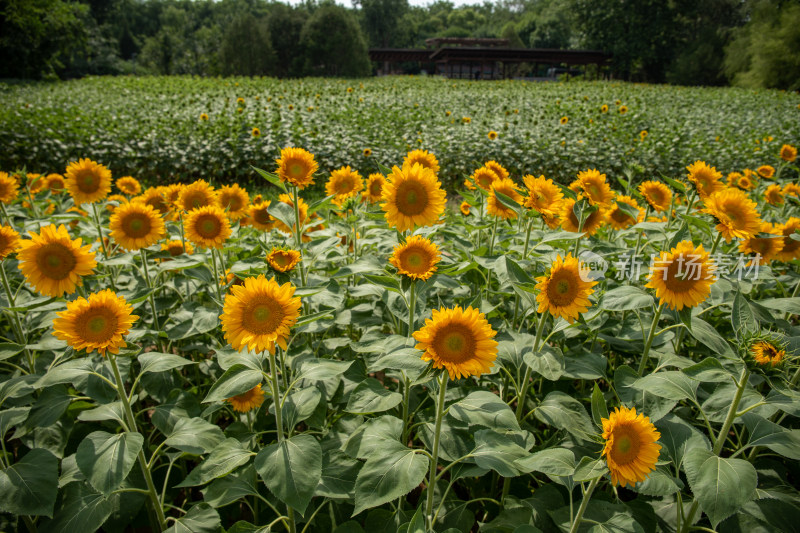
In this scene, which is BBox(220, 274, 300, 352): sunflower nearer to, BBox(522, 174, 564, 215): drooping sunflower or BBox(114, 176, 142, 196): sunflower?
BBox(522, 174, 564, 215): drooping sunflower

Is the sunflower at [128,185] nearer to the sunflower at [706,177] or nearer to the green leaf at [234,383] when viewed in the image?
the green leaf at [234,383]

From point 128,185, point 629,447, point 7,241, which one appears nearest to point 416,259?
point 629,447

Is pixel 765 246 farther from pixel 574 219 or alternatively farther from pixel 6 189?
pixel 6 189

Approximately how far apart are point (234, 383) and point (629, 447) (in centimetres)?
113

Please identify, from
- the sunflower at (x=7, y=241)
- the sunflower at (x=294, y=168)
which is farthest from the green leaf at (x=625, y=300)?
the sunflower at (x=7, y=241)

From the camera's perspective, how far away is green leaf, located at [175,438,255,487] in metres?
1.38

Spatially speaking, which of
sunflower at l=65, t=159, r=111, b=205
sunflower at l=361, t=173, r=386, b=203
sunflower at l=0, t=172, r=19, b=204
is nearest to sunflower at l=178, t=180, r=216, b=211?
sunflower at l=65, t=159, r=111, b=205

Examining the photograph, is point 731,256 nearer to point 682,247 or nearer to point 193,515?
point 682,247

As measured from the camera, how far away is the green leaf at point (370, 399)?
151cm

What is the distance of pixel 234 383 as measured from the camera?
139 centimetres

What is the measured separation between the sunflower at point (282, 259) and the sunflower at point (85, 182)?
5.06 feet

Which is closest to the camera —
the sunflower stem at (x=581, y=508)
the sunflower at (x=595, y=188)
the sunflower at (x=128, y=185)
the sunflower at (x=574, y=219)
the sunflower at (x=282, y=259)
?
the sunflower stem at (x=581, y=508)

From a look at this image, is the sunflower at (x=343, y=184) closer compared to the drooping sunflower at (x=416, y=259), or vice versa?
the drooping sunflower at (x=416, y=259)

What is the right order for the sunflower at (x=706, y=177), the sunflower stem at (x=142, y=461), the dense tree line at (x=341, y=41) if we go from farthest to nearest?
the dense tree line at (x=341, y=41) < the sunflower at (x=706, y=177) < the sunflower stem at (x=142, y=461)
